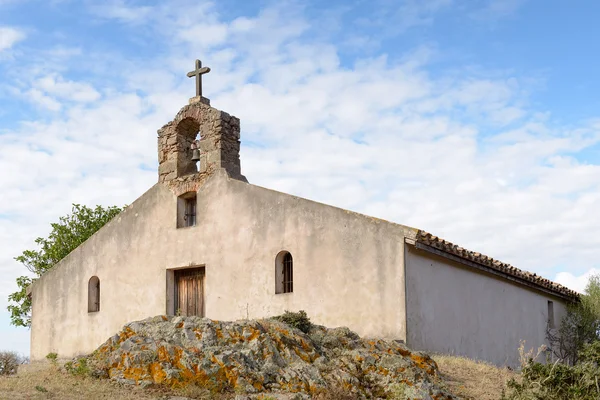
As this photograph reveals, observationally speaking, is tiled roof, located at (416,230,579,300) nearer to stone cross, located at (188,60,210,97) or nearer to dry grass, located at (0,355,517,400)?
dry grass, located at (0,355,517,400)

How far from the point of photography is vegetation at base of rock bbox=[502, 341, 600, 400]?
11062mm

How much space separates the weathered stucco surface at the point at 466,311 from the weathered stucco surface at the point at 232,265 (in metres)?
0.69

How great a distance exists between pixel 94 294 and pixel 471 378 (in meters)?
11.2

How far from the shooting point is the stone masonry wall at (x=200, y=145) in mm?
18969

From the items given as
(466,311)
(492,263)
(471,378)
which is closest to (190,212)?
A: (466,311)

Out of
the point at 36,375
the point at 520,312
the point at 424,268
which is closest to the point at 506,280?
the point at 520,312

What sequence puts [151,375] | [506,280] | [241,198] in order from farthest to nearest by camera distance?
1. [506,280]
2. [241,198]
3. [151,375]

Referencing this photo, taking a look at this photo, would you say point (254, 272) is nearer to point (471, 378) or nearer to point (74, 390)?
point (471, 378)

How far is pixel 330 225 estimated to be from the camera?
16.7 meters

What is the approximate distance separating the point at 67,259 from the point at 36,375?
1067cm

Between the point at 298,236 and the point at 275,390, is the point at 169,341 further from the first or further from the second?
the point at 298,236

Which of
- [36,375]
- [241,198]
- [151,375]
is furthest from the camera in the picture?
[241,198]

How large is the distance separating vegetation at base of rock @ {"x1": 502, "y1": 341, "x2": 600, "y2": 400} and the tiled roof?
4785 mm

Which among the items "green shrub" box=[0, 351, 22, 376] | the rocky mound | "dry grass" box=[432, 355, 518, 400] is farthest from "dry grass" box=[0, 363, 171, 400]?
"dry grass" box=[432, 355, 518, 400]
